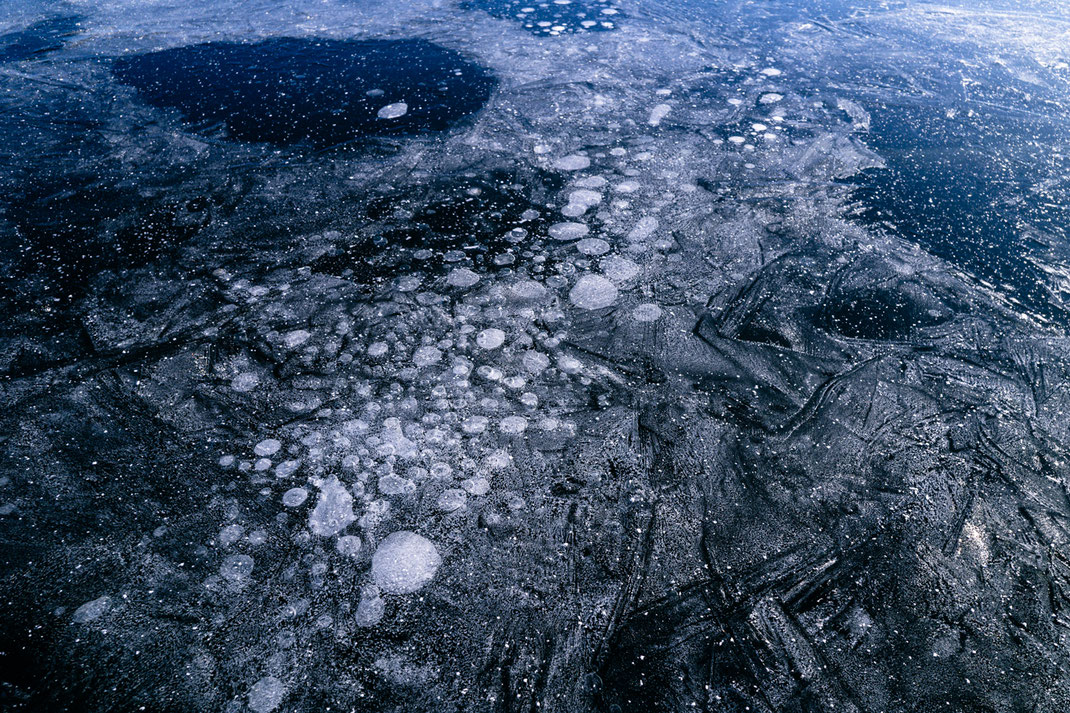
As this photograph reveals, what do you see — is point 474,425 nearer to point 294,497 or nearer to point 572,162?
point 294,497

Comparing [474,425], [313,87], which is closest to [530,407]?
[474,425]

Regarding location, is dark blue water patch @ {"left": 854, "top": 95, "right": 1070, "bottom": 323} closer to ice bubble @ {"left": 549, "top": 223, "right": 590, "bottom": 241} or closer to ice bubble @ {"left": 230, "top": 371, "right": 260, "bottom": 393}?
ice bubble @ {"left": 549, "top": 223, "right": 590, "bottom": 241}

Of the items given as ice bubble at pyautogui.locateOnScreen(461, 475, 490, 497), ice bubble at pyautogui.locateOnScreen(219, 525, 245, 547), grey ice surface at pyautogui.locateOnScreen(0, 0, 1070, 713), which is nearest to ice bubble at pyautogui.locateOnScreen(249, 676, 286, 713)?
grey ice surface at pyautogui.locateOnScreen(0, 0, 1070, 713)

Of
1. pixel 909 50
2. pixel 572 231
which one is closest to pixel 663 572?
pixel 572 231

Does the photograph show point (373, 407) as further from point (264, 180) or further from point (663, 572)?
point (264, 180)

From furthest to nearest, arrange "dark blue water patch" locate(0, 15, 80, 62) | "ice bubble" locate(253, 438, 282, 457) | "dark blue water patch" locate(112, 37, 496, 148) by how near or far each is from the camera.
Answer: "dark blue water patch" locate(0, 15, 80, 62) → "dark blue water patch" locate(112, 37, 496, 148) → "ice bubble" locate(253, 438, 282, 457)

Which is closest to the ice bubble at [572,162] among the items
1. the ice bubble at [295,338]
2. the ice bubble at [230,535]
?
the ice bubble at [295,338]
